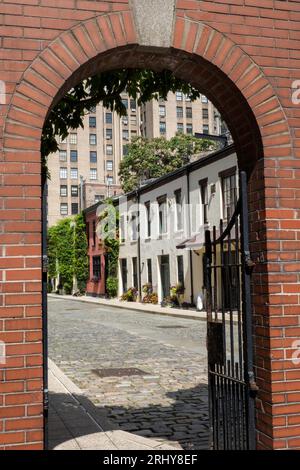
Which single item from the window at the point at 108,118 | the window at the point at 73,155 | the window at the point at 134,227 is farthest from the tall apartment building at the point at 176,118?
the window at the point at 134,227

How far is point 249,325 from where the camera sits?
430 cm

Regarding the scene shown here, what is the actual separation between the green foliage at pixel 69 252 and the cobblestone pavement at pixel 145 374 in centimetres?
3082

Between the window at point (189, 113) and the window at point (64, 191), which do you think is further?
the window at point (64, 191)

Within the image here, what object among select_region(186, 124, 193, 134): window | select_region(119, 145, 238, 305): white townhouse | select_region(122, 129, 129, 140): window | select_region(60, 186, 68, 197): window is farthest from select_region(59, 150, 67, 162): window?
select_region(119, 145, 238, 305): white townhouse

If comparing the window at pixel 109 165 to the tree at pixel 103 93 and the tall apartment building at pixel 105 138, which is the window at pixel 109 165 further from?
the tree at pixel 103 93

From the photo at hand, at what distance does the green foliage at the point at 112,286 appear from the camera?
42.3 meters

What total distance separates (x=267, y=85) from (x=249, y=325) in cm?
192

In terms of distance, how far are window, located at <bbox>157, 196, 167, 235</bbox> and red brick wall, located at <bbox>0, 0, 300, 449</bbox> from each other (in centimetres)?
2811

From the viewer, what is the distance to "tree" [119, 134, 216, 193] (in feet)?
188

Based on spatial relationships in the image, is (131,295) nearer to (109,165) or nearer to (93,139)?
(109,165)

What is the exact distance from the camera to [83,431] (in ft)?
21.1

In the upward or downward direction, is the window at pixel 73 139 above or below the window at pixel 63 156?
above

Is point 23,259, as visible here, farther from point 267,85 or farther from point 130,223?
point 130,223

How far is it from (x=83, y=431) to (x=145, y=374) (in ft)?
14.3
